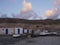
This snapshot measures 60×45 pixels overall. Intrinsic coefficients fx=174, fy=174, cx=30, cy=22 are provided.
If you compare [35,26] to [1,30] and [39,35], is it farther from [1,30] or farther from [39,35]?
[1,30]

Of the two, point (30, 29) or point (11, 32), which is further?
point (11, 32)

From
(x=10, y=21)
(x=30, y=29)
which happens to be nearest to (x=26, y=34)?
(x=30, y=29)

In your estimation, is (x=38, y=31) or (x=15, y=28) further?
(x=15, y=28)

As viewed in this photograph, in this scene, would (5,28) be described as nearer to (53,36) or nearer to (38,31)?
(38,31)

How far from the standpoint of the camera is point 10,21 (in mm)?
23594

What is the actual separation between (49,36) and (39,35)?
1.38m

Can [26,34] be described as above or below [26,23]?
below

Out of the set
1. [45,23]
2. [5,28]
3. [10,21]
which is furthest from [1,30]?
[45,23]

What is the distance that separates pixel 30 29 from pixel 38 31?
43.3 inches

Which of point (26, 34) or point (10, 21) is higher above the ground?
point (10, 21)

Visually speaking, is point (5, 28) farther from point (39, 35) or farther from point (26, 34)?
point (39, 35)

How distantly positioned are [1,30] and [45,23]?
6.61 metres

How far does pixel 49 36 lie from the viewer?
23781mm

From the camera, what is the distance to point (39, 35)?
77.8ft
